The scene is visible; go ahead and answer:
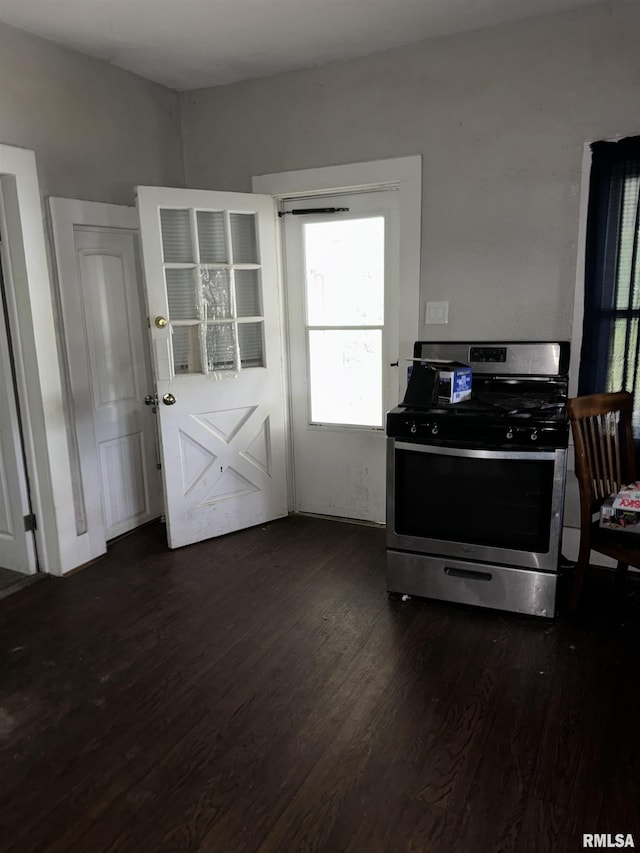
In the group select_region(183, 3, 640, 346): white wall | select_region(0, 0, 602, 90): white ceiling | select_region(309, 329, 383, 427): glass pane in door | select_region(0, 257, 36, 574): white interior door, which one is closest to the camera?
select_region(0, 0, 602, 90): white ceiling

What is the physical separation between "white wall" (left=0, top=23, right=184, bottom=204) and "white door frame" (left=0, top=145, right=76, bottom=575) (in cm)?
16

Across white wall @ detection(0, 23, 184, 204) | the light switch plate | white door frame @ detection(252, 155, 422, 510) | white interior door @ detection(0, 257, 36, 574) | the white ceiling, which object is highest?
the white ceiling

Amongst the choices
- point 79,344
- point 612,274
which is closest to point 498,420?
point 612,274

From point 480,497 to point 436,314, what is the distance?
107cm

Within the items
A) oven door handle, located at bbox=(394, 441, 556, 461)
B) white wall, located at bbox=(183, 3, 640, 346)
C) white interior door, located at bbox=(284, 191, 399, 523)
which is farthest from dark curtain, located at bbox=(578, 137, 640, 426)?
white interior door, located at bbox=(284, 191, 399, 523)

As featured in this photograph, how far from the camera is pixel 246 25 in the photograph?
2.65 meters

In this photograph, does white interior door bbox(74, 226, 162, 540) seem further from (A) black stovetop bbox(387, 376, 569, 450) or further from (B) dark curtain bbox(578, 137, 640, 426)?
(B) dark curtain bbox(578, 137, 640, 426)

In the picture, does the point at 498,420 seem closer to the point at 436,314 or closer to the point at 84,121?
the point at 436,314

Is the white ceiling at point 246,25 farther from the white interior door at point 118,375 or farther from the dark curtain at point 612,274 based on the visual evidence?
the white interior door at point 118,375

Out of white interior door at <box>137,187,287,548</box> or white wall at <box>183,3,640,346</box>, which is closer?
white wall at <box>183,3,640,346</box>

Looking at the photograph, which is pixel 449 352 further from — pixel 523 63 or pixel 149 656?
pixel 149 656

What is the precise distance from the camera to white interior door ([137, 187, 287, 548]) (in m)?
3.06

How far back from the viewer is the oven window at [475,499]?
7.79 ft

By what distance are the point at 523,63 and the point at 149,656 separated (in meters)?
3.02
